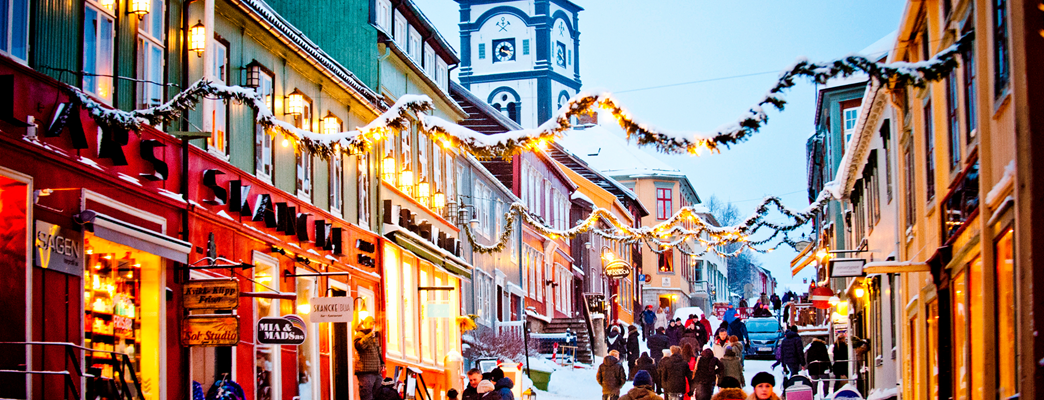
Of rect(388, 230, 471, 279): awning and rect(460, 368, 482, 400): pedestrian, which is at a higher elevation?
rect(388, 230, 471, 279): awning

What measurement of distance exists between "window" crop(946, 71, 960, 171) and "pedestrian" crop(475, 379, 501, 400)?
278 inches

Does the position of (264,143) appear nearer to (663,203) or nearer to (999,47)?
(999,47)

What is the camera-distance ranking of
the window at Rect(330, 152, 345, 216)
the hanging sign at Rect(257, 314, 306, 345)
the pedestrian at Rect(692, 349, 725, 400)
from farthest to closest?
the window at Rect(330, 152, 345, 216), the pedestrian at Rect(692, 349, 725, 400), the hanging sign at Rect(257, 314, 306, 345)

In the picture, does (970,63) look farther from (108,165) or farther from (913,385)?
(108,165)

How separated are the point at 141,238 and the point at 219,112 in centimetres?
405

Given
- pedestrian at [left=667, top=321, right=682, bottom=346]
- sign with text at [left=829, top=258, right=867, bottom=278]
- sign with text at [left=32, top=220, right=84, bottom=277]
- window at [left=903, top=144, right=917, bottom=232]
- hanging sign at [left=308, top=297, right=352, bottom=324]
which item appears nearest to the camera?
sign with text at [left=32, top=220, right=84, bottom=277]

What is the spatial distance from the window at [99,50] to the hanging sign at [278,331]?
168 inches

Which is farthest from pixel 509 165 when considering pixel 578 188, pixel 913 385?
pixel 913 385

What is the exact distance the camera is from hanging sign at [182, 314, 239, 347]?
A: 1605cm

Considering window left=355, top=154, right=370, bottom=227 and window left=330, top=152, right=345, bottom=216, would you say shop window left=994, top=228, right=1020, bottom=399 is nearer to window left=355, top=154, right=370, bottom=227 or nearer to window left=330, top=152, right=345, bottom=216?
window left=330, top=152, right=345, bottom=216

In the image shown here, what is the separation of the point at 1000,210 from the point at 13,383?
971cm

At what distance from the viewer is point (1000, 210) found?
1178 cm

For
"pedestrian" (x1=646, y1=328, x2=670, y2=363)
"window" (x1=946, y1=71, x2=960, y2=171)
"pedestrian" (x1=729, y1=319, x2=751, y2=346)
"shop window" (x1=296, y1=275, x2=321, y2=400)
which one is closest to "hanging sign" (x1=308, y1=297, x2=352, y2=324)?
"shop window" (x1=296, y1=275, x2=321, y2=400)

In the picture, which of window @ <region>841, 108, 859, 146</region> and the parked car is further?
the parked car
